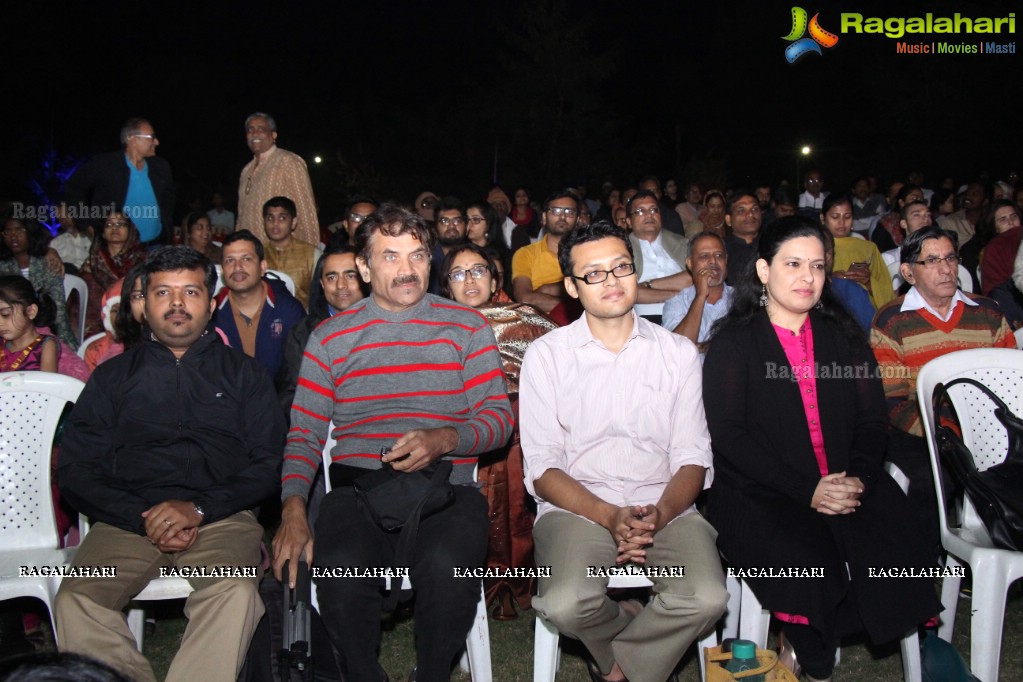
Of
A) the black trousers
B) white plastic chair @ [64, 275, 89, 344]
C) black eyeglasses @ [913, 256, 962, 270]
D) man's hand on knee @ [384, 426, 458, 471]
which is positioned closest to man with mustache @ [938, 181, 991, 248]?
black eyeglasses @ [913, 256, 962, 270]

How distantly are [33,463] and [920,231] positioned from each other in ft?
12.3

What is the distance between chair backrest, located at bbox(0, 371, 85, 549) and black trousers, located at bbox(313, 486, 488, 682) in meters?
1.15

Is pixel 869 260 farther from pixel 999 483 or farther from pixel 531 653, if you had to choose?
pixel 531 653

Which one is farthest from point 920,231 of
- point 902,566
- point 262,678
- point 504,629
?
point 262,678

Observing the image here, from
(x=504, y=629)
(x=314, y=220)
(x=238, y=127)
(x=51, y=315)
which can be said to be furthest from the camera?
(x=238, y=127)

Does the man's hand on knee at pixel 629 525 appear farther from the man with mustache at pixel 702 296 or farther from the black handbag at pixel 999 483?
the man with mustache at pixel 702 296

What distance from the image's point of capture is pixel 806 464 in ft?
9.37

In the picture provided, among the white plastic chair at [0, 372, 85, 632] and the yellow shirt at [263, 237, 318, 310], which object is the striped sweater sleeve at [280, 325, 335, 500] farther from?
the yellow shirt at [263, 237, 318, 310]

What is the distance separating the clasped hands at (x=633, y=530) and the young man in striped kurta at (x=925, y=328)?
143 cm

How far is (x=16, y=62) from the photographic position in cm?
1588

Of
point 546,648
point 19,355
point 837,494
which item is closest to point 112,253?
point 19,355

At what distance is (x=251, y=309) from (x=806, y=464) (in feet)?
9.36

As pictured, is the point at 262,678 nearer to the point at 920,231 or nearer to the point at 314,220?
the point at 920,231

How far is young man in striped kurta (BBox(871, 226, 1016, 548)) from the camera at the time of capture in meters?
3.58
